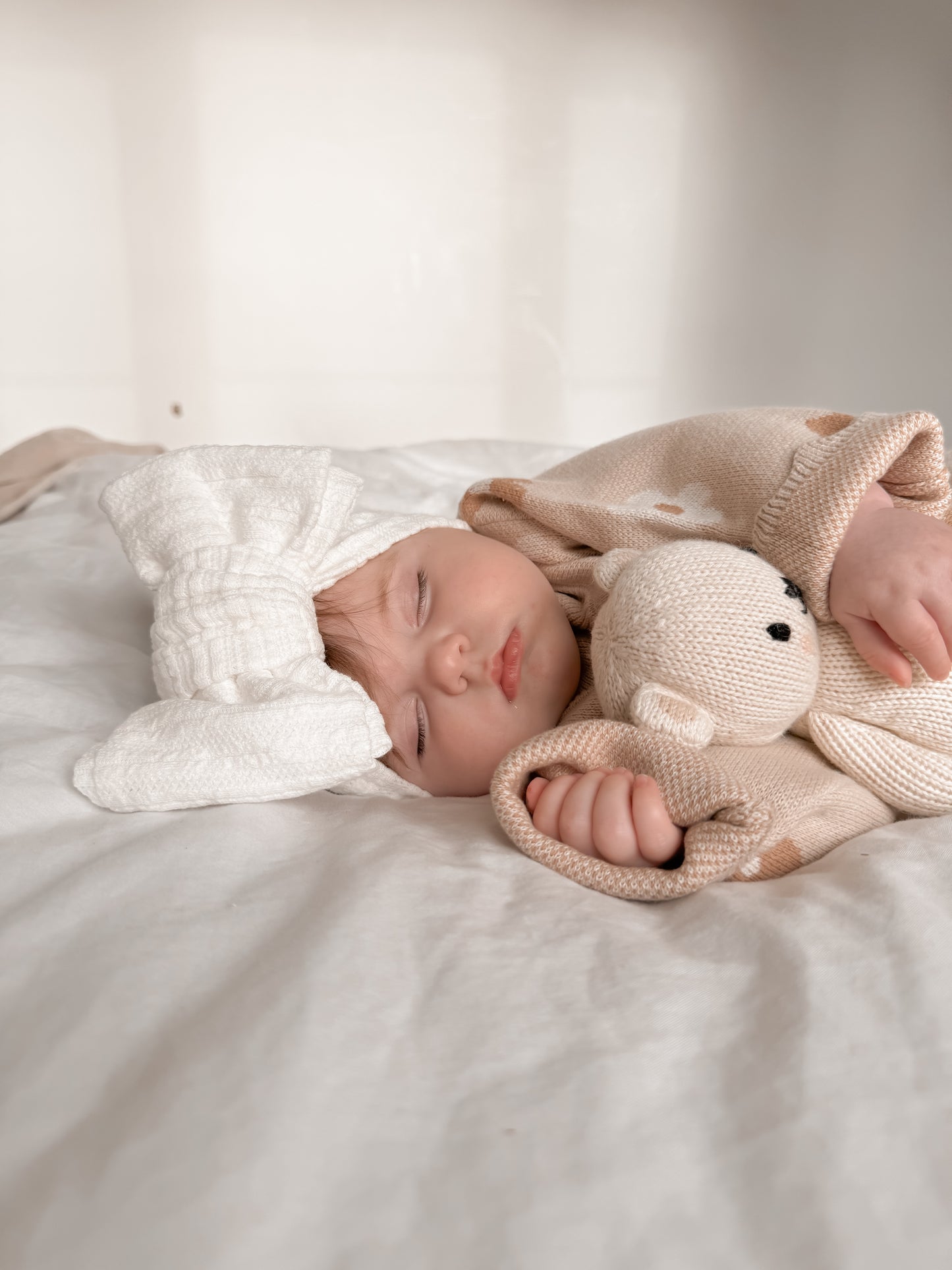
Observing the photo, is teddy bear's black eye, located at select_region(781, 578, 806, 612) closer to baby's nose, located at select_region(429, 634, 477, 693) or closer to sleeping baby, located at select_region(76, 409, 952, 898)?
sleeping baby, located at select_region(76, 409, 952, 898)

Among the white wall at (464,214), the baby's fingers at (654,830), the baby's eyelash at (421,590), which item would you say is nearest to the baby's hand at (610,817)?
the baby's fingers at (654,830)

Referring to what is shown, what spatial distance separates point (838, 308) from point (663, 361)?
1.62ft

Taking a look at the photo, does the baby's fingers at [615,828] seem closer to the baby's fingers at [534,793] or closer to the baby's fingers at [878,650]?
the baby's fingers at [534,793]

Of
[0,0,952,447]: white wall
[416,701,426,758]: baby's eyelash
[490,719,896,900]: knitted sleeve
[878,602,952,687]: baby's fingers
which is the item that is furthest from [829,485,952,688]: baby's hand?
[0,0,952,447]: white wall

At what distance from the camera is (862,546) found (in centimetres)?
75

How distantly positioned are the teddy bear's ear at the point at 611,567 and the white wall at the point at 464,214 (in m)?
1.69

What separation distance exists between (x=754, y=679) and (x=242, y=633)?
0.41 meters

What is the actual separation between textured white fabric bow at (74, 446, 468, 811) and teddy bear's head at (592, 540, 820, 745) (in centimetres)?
21

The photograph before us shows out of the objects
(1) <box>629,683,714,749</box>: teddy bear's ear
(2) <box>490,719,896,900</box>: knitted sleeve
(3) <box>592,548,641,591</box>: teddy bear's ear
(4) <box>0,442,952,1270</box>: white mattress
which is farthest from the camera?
(3) <box>592,548,641,591</box>: teddy bear's ear

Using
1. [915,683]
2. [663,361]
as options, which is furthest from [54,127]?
[915,683]

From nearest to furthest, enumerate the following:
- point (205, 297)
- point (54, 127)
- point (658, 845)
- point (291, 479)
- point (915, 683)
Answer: point (658, 845)
point (915, 683)
point (291, 479)
point (54, 127)
point (205, 297)

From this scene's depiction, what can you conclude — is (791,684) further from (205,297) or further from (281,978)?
(205,297)

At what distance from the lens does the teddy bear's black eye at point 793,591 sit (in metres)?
0.75

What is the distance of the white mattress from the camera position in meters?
0.34
